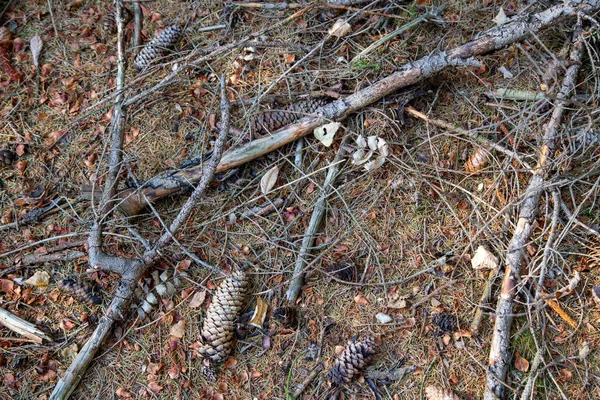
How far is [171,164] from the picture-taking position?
2.74 meters

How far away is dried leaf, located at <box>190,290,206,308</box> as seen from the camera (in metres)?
2.51

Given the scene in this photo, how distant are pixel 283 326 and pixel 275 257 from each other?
359 millimetres

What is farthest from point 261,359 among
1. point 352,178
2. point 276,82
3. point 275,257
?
point 276,82

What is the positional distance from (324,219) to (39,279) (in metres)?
1.62

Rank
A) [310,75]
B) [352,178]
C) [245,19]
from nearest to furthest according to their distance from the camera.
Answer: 1. [352,178]
2. [310,75]
3. [245,19]

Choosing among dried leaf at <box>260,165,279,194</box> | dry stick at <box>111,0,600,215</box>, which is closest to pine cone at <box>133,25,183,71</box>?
dry stick at <box>111,0,600,215</box>

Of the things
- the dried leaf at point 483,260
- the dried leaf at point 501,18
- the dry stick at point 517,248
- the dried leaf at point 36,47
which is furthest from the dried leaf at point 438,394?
the dried leaf at point 36,47

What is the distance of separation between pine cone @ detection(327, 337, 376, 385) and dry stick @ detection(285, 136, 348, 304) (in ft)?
1.25

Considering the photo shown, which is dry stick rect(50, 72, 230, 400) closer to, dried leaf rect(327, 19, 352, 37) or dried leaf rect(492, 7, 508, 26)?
dried leaf rect(327, 19, 352, 37)

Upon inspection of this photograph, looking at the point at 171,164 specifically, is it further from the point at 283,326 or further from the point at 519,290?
the point at 519,290

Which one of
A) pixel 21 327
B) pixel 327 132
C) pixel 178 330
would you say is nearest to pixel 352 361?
pixel 178 330

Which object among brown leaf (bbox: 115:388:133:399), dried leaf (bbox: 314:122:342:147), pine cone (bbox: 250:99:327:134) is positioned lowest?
brown leaf (bbox: 115:388:133:399)

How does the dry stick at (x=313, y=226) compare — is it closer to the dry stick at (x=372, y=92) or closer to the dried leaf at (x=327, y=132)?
the dried leaf at (x=327, y=132)

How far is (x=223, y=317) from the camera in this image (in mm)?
2359
